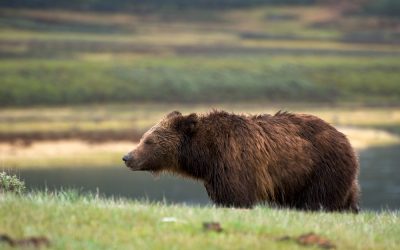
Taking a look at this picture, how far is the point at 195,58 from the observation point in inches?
3893

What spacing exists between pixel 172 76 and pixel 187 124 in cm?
7354

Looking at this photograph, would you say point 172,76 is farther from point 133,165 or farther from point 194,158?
point 194,158

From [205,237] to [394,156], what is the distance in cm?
3949

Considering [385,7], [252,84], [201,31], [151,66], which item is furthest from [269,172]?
[385,7]

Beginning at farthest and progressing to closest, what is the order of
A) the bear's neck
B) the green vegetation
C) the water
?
the water → the bear's neck → the green vegetation

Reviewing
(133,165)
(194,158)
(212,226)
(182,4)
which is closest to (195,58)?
(182,4)

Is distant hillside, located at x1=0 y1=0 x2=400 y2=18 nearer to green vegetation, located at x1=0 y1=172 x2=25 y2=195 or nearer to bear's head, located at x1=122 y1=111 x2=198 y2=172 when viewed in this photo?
bear's head, located at x1=122 y1=111 x2=198 y2=172

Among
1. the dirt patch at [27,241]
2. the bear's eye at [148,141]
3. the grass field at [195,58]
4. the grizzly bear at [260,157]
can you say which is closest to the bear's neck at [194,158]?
the grizzly bear at [260,157]

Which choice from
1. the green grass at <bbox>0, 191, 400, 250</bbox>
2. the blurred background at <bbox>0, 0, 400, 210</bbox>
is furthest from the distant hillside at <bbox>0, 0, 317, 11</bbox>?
the green grass at <bbox>0, 191, 400, 250</bbox>

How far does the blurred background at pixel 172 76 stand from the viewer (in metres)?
42.8

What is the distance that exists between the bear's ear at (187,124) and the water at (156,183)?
18828 mm

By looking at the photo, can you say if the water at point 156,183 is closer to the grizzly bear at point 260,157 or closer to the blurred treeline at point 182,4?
the grizzly bear at point 260,157

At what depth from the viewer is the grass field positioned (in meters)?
79.5

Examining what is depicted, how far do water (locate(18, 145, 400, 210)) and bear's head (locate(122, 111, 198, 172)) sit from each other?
732 inches
